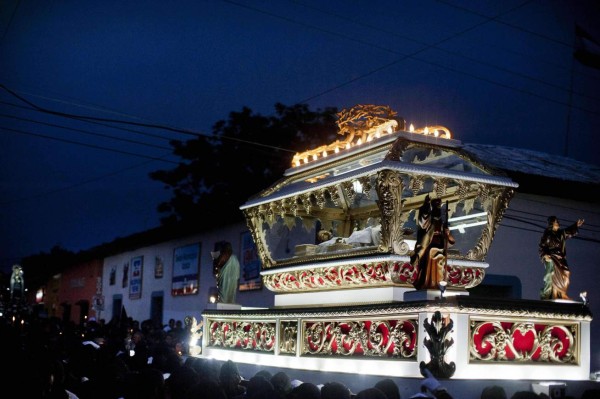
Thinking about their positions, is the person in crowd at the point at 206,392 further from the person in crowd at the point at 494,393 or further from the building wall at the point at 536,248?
the building wall at the point at 536,248

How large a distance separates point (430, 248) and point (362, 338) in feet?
5.04

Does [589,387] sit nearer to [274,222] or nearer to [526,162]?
[274,222]

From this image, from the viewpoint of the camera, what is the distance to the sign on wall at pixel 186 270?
2725 centimetres

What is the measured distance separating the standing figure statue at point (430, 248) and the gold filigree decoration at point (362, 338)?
551 mm

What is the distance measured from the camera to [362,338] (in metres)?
9.80

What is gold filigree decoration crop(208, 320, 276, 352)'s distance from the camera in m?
12.5

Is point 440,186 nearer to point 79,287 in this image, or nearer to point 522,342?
point 522,342

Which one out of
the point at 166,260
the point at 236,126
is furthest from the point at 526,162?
the point at 236,126

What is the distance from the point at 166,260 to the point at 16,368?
992 inches

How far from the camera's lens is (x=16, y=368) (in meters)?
5.62

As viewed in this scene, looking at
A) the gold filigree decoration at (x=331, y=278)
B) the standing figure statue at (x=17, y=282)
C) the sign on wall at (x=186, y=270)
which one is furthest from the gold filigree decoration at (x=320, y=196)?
the standing figure statue at (x=17, y=282)

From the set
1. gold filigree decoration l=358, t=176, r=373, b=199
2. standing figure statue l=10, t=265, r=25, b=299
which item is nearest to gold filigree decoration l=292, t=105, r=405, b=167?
gold filigree decoration l=358, t=176, r=373, b=199

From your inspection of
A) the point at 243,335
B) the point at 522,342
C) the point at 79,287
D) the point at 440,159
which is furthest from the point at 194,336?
the point at 79,287

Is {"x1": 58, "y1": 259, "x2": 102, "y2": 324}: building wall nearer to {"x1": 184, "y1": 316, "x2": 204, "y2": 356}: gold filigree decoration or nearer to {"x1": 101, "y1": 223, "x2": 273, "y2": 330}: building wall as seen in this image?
{"x1": 101, "y1": 223, "x2": 273, "y2": 330}: building wall
